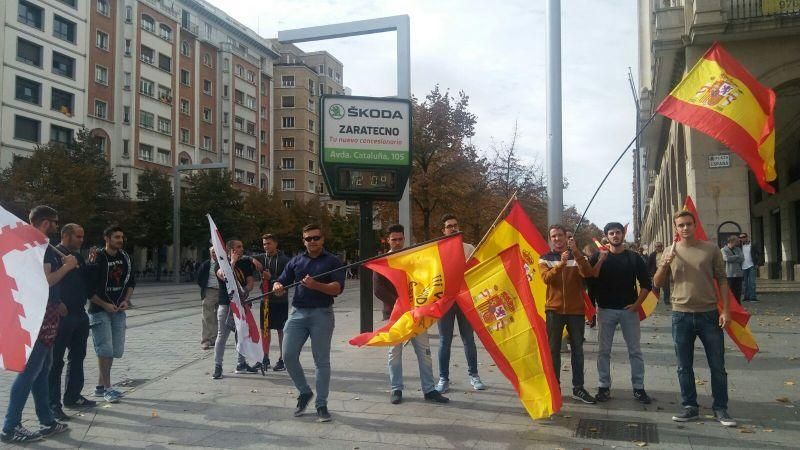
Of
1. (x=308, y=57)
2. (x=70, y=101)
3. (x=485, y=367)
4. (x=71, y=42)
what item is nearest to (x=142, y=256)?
(x=70, y=101)

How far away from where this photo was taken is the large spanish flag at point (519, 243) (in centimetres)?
716

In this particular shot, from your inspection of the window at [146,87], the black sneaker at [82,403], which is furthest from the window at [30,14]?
the black sneaker at [82,403]

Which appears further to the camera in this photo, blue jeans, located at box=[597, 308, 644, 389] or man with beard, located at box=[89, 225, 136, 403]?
man with beard, located at box=[89, 225, 136, 403]

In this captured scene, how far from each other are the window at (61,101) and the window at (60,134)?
1186mm

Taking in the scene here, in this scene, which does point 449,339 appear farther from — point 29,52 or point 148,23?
point 148,23

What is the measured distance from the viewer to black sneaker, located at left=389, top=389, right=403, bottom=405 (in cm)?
732

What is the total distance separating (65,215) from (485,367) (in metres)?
34.8

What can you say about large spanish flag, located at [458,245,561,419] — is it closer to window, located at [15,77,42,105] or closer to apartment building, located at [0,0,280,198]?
apartment building, located at [0,0,280,198]

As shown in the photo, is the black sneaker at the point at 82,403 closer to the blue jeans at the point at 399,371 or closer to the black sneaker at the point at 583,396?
the blue jeans at the point at 399,371

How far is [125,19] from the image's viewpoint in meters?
55.4

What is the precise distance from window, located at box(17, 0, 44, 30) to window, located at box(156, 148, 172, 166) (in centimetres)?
1494

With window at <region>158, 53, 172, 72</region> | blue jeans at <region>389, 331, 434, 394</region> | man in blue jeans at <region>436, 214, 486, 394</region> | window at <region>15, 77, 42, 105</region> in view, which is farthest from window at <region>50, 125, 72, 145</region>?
blue jeans at <region>389, 331, 434, 394</region>

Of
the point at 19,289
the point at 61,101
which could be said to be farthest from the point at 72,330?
the point at 61,101

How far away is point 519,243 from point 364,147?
5607 millimetres
